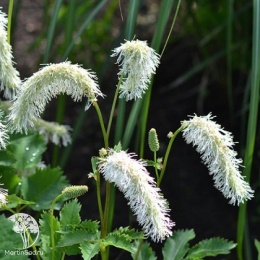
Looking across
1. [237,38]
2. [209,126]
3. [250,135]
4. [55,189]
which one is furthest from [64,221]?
[237,38]

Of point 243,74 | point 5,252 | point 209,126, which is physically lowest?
point 5,252

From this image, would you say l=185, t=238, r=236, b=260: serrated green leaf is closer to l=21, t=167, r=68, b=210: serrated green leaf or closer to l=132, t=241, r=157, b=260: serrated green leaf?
l=132, t=241, r=157, b=260: serrated green leaf

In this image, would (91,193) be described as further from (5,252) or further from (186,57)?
(5,252)

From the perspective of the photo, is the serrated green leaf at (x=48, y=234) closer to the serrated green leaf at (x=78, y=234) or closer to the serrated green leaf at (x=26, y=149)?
the serrated green leaf at (x=78, y=234)

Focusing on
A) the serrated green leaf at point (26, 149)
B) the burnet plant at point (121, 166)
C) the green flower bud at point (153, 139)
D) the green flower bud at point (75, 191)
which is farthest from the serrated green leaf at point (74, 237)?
the serrated green leaf at point (26, 149)

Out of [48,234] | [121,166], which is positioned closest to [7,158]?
[48,234]

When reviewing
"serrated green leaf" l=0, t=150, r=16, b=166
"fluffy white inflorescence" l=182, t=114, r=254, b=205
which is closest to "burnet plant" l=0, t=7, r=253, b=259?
"fluffy white inflorescence" l=182, t=114, r=254, b=205
